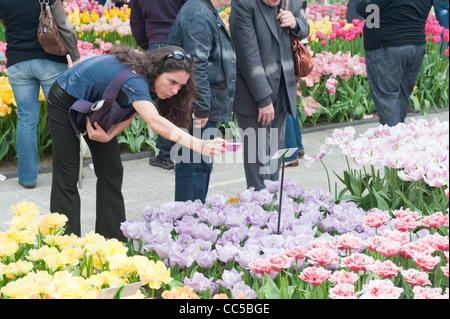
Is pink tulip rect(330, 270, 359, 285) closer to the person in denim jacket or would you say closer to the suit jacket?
the suit jacket

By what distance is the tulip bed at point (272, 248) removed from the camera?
1941 mm

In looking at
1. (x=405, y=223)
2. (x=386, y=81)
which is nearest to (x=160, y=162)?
(x=386, y=81)

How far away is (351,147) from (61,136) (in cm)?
145

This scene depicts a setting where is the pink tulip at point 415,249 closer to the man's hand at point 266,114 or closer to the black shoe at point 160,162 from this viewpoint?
the man's hand at point 266,114

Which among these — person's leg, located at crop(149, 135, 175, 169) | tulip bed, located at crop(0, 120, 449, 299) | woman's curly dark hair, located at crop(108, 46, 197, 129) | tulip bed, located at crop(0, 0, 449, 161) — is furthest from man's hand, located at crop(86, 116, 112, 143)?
tulip bed, located at crop(0, 0, 449, 161)

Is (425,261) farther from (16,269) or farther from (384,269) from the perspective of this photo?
(16,269)

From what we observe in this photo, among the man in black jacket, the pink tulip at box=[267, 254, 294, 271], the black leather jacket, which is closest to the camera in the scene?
the pink tulip at box=[267, 254, 294, 271]

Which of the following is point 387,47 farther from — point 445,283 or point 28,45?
point 445,283

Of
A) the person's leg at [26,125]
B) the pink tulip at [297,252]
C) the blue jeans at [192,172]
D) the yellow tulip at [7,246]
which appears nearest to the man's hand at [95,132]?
the blue jeans at [192,172]

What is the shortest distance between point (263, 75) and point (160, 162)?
6.59 feet

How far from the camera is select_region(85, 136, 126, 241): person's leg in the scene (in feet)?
11.4

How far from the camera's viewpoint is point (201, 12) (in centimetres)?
365

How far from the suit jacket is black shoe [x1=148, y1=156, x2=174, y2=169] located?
1.61 metres
